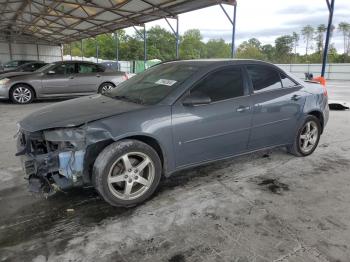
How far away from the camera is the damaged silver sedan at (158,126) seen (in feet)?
9.97

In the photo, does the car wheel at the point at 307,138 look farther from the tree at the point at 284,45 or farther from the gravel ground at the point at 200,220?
the tree at the point at 284,45

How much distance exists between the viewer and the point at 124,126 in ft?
10.2

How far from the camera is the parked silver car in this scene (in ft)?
33.3

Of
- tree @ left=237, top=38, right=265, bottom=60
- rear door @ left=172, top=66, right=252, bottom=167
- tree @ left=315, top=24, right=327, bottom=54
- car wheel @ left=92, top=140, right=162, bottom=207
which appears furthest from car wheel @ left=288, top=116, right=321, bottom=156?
tree @ left=237, top=38, right=265, bottom=60

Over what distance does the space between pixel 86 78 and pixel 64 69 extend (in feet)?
2.51

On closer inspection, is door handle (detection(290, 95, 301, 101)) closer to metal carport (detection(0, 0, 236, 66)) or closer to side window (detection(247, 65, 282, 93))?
side window (detection(247, 65, 282, 93))

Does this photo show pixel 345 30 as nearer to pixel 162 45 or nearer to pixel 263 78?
pixel 162 45

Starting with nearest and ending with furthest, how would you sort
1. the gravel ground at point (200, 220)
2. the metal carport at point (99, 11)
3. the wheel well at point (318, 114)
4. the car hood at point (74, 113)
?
1. the gravel ground at point (200, 220)
2. the car hood at point (74, 113)
3. the wheel well at point (318, 114)
4. the metal carport at point (99, 11)

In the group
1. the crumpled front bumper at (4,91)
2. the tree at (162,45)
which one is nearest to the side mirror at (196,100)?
the crumpled front bumper at (4,91)

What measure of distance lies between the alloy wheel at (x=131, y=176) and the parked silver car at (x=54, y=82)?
814 centimetres

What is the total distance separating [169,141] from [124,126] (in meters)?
0.53

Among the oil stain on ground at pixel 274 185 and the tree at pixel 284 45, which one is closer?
the oil stain on ground at pixel 274 185

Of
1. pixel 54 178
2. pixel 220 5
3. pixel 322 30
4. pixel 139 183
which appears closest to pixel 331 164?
pixel 139 183

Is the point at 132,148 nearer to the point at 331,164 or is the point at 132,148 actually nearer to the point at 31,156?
the point at 31,156
